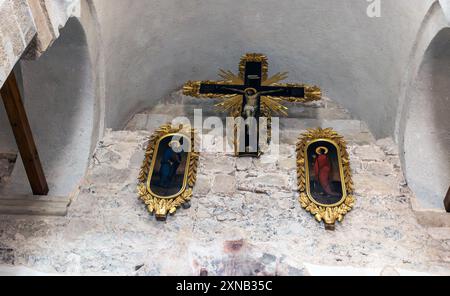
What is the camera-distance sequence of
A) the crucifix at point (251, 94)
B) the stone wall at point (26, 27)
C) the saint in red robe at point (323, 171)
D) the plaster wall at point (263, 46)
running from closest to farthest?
the stone wall at point (26, 27) < the saint in red robe at point (323, 171) < the plaster wall at point (263, 46) < the crucifix at point (251, 94)

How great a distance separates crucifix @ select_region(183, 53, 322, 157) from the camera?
18.7 feet

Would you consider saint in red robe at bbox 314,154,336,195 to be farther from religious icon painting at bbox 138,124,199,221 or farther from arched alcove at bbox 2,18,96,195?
arched alcove at bbox 2,18,96,195

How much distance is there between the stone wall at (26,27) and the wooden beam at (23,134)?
0.59 m

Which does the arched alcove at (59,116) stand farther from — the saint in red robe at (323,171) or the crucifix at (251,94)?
the saint in red robe at (323,171)

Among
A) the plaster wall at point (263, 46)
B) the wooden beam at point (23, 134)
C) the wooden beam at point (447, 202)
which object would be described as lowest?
the wooden beam at point (447, 202)

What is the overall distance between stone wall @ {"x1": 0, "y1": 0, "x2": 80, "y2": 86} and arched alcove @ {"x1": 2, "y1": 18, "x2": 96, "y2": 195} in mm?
1015

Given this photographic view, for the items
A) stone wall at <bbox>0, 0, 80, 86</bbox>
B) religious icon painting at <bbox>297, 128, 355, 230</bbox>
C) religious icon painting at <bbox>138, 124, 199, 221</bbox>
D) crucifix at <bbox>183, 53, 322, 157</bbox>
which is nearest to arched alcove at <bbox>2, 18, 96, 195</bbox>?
religious icon painting at <bbox>138, 124, 199, 221</bbox>

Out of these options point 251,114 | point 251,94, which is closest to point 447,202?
point 251,114

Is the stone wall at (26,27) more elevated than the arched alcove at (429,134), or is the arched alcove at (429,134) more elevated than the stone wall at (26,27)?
the arched alcove at (429,134)

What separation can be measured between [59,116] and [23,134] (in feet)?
2.05

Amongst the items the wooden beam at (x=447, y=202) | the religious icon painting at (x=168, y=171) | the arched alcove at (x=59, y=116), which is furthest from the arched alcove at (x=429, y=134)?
the arched alcove at (x=59, y=116)

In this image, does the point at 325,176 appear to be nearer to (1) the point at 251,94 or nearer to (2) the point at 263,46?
(1) the point at 251,94

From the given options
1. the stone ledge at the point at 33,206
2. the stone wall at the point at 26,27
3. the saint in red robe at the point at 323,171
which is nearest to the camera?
the stone wall at the point at 26,27

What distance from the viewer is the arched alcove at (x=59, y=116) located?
530 centimetres
